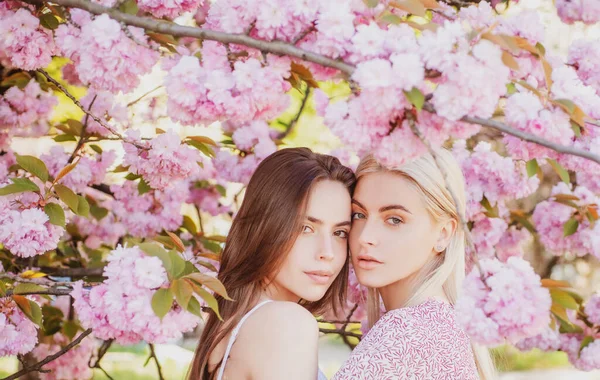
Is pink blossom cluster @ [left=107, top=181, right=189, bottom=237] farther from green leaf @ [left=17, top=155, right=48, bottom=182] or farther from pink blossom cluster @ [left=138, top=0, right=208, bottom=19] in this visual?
pink blossom cluster @ [left=138, top=0, right=208, bottom=19]

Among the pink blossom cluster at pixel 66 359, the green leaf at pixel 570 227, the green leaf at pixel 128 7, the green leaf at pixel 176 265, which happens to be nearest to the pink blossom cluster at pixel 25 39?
the green leaf at pixel 128 7

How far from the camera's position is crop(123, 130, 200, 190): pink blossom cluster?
9.53 feet

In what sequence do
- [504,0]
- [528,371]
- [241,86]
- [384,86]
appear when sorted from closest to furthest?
1. [384,86]
2. [241,86]
3. [504,0]
4. [528,371]

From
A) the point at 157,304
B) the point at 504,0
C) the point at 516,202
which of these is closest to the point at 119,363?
the point at 516,202

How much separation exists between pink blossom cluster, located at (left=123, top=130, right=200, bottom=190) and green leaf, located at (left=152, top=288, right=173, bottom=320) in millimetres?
1062

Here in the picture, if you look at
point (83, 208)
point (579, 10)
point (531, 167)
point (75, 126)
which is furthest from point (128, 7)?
point (579, 10)

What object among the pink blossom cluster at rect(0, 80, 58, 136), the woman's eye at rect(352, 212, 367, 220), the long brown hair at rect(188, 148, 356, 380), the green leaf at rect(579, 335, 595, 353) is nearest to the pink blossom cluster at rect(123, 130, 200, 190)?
the long brown hair at rect(188, 148, 356, 380)

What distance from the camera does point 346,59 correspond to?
6.11ft

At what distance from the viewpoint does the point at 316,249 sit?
2.68 meters

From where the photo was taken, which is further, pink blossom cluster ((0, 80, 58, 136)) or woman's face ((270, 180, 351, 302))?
pink blossom cluster ((0, 80, 58, 136))

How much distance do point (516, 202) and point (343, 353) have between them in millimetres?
3679

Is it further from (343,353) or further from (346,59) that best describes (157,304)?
(343,353)

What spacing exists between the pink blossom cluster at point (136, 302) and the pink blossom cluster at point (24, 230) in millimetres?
710

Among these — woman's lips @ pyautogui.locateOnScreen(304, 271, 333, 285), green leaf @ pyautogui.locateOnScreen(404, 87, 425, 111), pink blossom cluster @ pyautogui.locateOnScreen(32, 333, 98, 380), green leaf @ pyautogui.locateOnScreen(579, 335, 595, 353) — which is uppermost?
green leaf @ pyautogui.locateOnScreen(404, 87, 425, 111)
